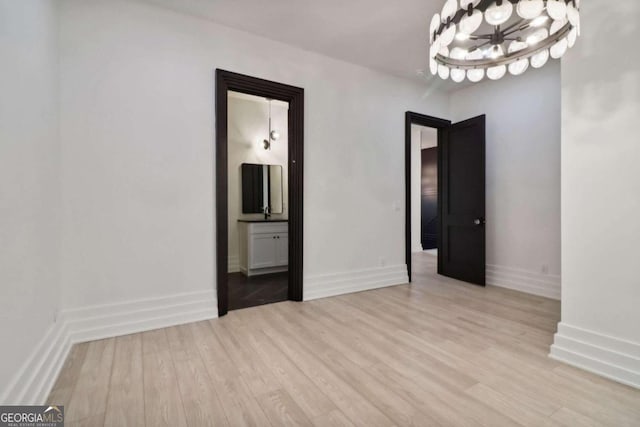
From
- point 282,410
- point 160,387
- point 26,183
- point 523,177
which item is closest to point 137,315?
point 160,387

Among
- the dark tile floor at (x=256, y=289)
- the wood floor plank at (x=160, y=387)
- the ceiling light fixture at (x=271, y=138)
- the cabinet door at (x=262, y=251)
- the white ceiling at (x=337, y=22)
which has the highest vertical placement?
the white ceiling at (x=337, y=22)

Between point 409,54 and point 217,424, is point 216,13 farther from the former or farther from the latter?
point 217,424

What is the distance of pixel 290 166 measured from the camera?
3.55 m

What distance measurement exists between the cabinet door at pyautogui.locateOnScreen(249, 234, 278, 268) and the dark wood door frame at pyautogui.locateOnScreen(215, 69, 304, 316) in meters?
1.32

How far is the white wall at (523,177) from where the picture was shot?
3766mm

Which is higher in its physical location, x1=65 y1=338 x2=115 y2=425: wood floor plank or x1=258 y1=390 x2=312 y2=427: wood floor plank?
x1=65 y1=338 x2=115 y2=425: wood floor plank

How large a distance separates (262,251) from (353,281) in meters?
1.61

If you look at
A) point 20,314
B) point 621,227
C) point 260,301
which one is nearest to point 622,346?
point 621,227

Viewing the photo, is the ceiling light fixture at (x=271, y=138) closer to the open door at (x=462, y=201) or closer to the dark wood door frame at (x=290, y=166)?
the dark wood door frame at (x=290, y=166)

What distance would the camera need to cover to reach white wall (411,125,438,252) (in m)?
7.50

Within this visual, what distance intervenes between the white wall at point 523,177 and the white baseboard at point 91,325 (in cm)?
386

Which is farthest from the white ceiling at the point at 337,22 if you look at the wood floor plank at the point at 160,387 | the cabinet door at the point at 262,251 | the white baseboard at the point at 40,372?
the wood floor plank at the point at 160,387

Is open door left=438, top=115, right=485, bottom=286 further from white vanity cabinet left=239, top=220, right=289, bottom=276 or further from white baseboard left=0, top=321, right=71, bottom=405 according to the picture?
white baseboard left=0, top=321, right=71, bottom=405

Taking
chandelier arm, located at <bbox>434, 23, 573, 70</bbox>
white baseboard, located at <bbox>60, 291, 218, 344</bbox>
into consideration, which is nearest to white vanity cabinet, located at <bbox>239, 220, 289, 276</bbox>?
white baseboard, located at <bbox>60, 291, 218, 344</bbox>
